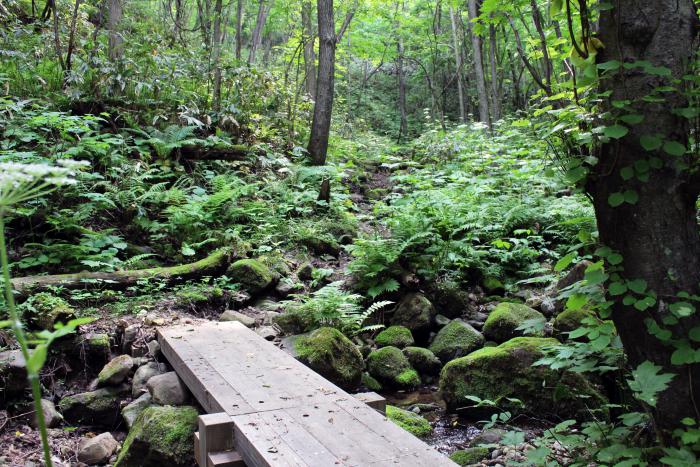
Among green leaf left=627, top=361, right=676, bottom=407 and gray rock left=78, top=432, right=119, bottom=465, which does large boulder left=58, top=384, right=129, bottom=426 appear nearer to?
gray rock left=78, top=432, right=119, bottom=465

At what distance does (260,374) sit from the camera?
454cm

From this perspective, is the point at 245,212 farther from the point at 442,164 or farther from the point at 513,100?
the point at 513,100

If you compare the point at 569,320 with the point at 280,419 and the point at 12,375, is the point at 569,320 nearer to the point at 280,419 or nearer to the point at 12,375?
A: the point at 280,419

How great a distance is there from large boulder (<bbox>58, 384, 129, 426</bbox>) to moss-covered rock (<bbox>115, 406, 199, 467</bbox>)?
3.05ft

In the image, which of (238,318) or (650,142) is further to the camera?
(238,318)

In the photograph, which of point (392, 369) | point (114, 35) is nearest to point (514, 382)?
point (392, 369)

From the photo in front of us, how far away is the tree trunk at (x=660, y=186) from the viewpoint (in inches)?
113

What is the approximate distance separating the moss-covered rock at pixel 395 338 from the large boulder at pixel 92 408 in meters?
3.01

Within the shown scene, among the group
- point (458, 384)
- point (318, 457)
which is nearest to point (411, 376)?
point (458, 384)

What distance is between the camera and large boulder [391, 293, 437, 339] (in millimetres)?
7039

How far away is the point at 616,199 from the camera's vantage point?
289 centimetres

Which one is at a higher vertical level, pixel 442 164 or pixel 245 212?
pixel 442 164

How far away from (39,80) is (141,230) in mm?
4152

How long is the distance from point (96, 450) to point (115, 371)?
3.06 ft
